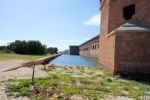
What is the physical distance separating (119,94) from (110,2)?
8017 mm

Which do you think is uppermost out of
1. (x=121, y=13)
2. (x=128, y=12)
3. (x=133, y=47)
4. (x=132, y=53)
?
(x=128, y=12)

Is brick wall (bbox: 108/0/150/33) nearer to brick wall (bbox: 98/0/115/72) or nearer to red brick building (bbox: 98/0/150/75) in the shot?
red brick building (bbox: 98/0/150/75)

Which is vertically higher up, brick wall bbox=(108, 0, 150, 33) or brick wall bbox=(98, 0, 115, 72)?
brick wall bbox=(108, 0, 150, 33)

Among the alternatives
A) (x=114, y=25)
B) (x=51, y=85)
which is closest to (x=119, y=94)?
(x=51, y=85)

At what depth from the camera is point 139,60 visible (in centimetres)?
941

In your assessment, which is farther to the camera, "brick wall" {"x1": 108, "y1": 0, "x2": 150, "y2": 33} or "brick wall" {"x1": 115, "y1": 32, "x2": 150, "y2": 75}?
"brick wall" {"x1": 108, "y1": 0, "x2": 150, "y2": 33}

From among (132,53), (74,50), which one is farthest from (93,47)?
(74,50)

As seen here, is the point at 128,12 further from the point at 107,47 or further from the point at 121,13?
the point at 107,47

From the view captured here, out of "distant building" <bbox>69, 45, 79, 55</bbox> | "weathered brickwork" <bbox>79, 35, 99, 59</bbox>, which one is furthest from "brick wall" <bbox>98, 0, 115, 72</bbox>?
"distant building" <bbox>69, 45, 79, 55</bbox>

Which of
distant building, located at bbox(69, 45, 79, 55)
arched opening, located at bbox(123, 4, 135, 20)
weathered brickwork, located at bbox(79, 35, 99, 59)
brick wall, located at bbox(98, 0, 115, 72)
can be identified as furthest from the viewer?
distant building, located at bbox(69, 45, 79, 55)

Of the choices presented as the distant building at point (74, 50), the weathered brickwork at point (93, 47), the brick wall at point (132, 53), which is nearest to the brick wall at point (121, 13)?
the brick wall at point (132, 53)

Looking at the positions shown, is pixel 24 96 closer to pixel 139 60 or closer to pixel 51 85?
pixel 51 85

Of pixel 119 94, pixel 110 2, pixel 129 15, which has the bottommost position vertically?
pixel 119 94

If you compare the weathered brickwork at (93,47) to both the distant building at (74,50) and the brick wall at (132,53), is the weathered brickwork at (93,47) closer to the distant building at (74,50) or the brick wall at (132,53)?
the brick wall at (132,53)
